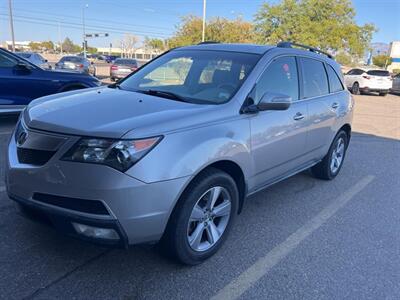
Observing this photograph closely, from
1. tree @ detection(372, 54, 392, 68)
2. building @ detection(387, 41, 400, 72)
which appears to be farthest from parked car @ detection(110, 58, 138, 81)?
building @ detection(387, 41, 400, 72)

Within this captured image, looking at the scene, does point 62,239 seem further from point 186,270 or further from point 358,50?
point 358,50

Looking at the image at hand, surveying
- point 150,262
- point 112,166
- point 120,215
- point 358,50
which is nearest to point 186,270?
point 150,262

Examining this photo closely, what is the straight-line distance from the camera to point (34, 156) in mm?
2703

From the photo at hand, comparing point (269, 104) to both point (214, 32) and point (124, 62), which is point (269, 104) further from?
point (214, 32)

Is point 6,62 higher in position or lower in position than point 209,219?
higher

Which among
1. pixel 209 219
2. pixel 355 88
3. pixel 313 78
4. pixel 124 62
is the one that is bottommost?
pixel 355 88

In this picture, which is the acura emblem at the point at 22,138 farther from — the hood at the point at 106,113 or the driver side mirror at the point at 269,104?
the driver side mirror at the point at 269,104

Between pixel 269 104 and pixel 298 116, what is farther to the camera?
pixel 298 116

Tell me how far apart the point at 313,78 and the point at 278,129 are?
4.30ft

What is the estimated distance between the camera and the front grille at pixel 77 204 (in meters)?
2.48

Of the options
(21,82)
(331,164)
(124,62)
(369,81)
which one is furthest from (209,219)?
(369,81)

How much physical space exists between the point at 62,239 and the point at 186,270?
113 cm

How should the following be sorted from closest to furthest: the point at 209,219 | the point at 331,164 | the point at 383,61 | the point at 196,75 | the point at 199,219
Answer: the point at 199,219, the point at 209,219, the point at 196,75, the point at 331,164, the point at 383,61

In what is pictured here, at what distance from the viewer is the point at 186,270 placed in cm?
303
